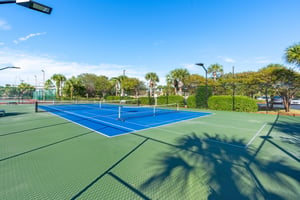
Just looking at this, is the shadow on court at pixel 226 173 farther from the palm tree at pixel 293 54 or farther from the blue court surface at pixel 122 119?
the palm tree at pixel 293 54

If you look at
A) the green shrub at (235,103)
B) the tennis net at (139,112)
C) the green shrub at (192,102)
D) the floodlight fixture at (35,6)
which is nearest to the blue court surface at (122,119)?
the tennis net at (139,112)

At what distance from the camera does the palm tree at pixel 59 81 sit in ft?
121

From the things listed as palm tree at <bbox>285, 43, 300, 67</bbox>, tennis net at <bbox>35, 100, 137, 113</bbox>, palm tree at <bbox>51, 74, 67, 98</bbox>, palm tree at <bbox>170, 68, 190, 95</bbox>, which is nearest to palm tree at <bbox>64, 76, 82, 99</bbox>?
palm tree at <bbox>51, 74, 67, 98</bbox>

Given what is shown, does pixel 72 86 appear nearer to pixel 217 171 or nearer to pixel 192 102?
pixel 192 102

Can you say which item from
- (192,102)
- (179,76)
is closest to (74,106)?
(192,102)

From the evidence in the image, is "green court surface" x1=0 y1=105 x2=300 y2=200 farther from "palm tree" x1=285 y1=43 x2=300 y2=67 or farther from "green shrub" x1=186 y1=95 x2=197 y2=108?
"green shrub" x1=186 y1=95 x2=197 y2=108

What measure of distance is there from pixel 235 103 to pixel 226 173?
14.7 metres

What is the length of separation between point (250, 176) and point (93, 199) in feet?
10.4

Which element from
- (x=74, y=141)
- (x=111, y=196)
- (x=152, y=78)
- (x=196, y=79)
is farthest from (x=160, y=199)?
(x=152, y=78)

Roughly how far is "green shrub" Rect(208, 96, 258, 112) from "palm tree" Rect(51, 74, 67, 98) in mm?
34931

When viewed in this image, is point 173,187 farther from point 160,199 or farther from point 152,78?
point 152,78

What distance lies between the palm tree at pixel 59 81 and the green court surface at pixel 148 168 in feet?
117

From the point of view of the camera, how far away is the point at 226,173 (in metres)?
3.35

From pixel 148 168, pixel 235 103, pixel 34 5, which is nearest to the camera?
pixel 34 5
